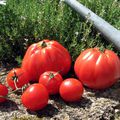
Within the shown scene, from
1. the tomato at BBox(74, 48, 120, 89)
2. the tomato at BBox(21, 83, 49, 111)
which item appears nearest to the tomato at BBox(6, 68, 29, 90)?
the tomato at BBox(21, 83, 49, 111)

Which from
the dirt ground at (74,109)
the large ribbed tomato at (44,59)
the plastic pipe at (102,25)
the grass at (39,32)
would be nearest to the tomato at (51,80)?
the dirt ground at (74,109)

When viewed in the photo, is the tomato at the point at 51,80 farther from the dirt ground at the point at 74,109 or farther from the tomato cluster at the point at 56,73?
the dirt ground at the point at 74,109

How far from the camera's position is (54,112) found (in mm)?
4129

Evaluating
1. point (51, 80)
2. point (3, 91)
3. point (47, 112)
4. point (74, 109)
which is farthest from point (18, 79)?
point (74, 109)

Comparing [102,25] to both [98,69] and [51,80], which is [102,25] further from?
[51,80]

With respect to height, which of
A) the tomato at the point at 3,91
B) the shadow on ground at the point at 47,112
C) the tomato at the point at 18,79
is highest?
the tomato at the point at 18,79

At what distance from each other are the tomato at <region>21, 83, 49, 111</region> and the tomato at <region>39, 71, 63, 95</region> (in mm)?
135

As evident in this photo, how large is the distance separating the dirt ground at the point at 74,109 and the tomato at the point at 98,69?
0.11m

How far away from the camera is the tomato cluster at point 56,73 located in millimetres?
4105

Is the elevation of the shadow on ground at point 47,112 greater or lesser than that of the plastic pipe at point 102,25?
lesser

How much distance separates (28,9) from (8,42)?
822mm

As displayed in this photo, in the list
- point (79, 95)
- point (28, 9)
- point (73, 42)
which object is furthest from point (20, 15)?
point (79, 95)

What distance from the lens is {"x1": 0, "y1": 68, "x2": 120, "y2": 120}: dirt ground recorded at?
161 inches

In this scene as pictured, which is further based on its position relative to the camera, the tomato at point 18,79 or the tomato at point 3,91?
the tomato at point 18,79
